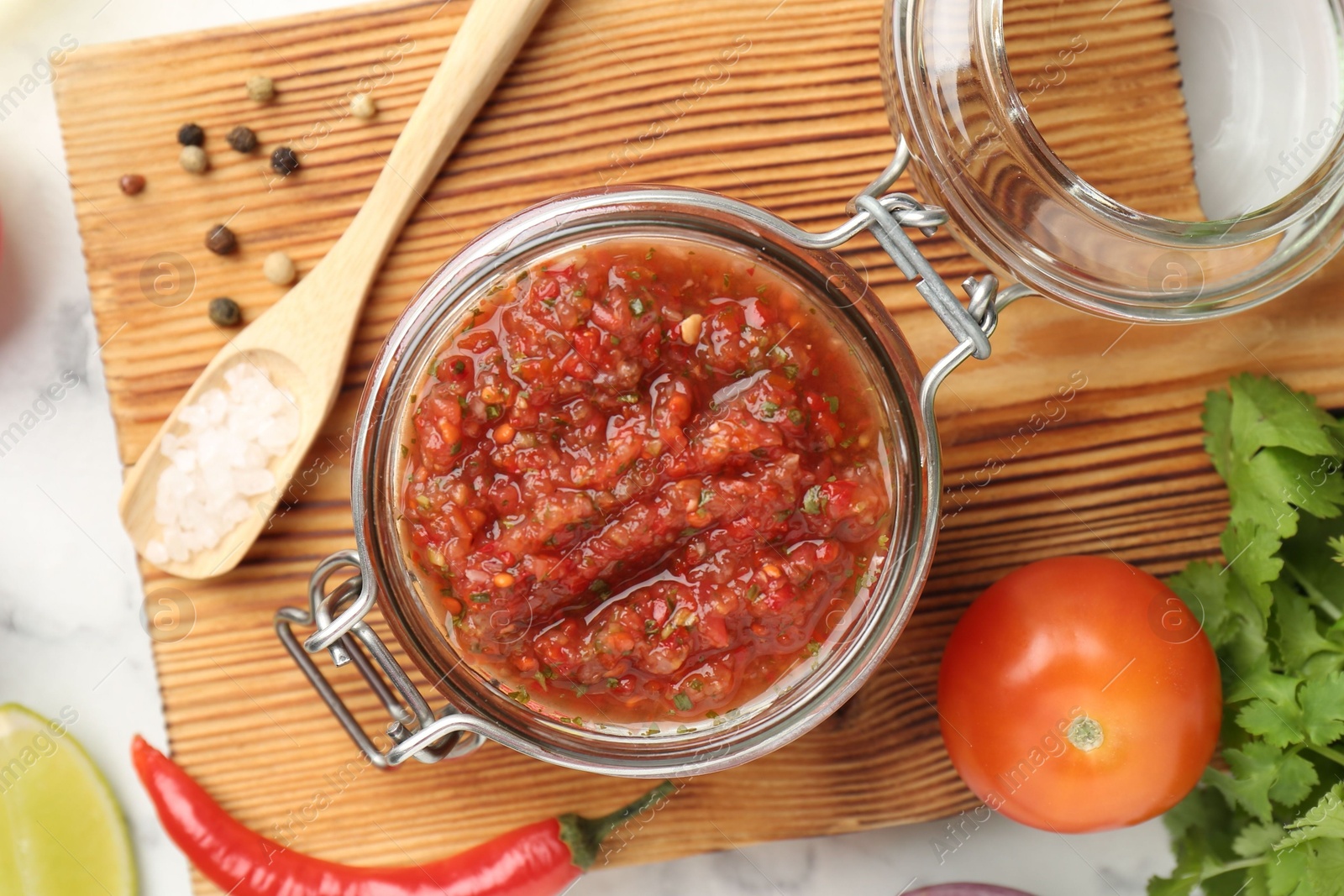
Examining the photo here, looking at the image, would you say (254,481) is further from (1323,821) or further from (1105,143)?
(1323,821)

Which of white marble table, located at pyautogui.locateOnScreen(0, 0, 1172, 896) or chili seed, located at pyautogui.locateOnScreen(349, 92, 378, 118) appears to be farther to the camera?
white marble table, located at pyautogui.locateOnScreen(0, 0, 1172, 896)

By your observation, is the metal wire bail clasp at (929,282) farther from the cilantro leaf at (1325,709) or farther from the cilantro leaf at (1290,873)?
the cilantro leaf at (1290,873)

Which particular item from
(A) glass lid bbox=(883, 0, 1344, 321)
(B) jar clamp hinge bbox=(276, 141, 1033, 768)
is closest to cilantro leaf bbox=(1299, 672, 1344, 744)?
(A) glass lid bbox=(883, 0, 1344, 321)

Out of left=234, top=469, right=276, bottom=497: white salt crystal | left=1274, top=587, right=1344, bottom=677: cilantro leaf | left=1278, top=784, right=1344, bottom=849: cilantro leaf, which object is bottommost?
left=1278, top=784, right=1344, bottom=849: cilantro leaf

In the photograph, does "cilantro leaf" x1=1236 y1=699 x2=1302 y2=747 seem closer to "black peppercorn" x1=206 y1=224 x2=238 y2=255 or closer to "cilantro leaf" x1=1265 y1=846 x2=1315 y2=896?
"cilantro leaf" x1=1265 y1=846 x2=1315 y2=896

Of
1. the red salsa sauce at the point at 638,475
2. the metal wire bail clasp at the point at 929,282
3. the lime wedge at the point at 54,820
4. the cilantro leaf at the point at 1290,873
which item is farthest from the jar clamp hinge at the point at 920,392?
the cilantro leaf at the point at 1290,873

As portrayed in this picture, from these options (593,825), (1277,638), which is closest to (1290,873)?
(1277,638)

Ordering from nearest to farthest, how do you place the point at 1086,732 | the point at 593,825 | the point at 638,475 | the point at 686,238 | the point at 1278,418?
the point at 638,475 < the point at 686,238 < the point at 1086,732 < the point at 1278,418 < the point at 593,825
